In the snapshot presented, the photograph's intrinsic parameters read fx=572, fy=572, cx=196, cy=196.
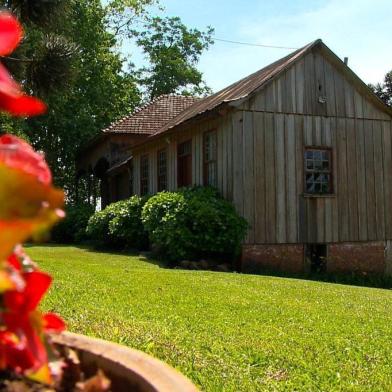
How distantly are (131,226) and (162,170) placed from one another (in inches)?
113

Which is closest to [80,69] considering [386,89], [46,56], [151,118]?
[46,56]

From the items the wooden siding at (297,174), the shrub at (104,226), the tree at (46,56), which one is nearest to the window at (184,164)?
the wooden siding at (297,174)

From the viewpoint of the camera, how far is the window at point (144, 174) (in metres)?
20.5

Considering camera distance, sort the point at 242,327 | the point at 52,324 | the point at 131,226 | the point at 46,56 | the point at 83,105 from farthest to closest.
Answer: the point at 83,105
the point at 131,226
the point at 46,56
the point at 242,327
the point at 52,324

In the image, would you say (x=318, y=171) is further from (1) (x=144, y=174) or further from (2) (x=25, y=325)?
(2) (x=25, y=325)

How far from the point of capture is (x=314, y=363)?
443 cm

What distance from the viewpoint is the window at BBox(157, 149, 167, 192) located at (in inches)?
733

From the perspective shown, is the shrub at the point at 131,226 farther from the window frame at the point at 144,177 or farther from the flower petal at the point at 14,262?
the flower petal at the point at 14,262

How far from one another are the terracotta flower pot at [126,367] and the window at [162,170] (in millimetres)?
17240

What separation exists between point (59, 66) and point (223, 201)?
5333 millimetres

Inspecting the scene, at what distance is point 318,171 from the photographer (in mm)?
15336

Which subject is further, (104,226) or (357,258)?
(104,226)

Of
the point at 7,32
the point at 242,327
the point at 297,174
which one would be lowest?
the point at 242,327

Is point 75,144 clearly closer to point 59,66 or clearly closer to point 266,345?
point 59,66
